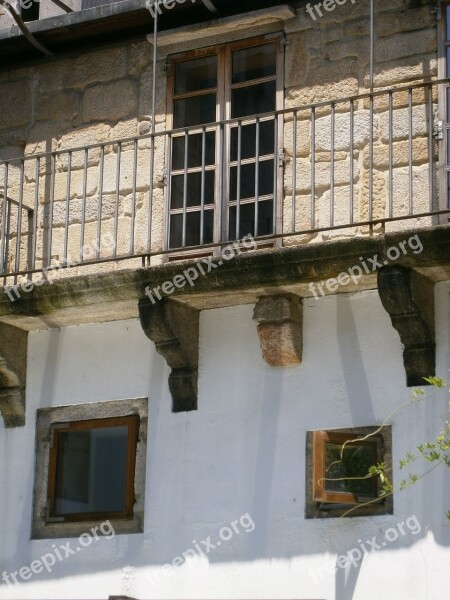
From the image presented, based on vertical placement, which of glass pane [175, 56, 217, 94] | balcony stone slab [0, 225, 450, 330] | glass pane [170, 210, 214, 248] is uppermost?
glass pane [175, 56, 217, 94]

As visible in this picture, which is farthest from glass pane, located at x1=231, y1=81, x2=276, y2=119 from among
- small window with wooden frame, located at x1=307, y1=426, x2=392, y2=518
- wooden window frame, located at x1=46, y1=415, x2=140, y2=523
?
small window with wooden frame, located at x1=307, y1=426, x2=392, y2=518

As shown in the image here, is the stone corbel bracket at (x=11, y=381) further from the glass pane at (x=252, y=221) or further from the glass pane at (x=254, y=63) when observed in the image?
the glass pane at (x=254, y=63)

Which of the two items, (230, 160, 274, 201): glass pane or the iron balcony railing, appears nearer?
the iron balcony railing

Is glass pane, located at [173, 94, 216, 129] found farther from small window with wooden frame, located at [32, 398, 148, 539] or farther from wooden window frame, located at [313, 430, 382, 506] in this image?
wooden window frame, located at [313, 430, 382, 506]

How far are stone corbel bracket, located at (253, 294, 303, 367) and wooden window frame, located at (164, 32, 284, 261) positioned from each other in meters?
0.58

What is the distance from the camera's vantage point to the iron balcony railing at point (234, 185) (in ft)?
30.1

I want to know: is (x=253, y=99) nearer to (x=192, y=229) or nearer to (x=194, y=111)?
(x=194, y=111)

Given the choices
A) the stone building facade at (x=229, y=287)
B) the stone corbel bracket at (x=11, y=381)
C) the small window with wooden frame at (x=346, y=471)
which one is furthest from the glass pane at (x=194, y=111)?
the small window with wooden frame at (x=346, y=471)

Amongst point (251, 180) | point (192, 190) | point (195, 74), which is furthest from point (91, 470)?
point (195, 74)

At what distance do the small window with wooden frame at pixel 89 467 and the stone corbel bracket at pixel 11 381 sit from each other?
0.16 metres

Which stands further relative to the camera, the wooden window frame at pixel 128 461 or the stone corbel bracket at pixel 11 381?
the stone corbel bracket at pixel 11 381

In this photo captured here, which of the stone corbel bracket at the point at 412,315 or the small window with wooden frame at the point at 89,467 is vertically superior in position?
the stone corbel bracket at the point at 412,315

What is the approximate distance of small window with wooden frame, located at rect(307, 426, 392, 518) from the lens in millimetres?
8617

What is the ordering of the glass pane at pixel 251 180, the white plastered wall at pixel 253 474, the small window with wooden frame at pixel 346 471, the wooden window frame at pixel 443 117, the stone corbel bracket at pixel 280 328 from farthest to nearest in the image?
the glass pane at pixel 251 180 → the wooden window frame at pixel 443 117 → the stone corbel bracket at pixel 280 328 → the small window with wooden frame at pixel 346 471 → the white plastered wall at pixel 253 474
